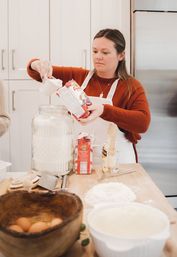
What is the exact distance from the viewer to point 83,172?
1.36 m

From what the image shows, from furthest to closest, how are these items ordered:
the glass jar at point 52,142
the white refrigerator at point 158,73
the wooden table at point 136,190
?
the white refrigerator at point 158,73, the glass jar at point 52,142, the wooden table at point 136,190

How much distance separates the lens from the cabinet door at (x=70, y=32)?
96.8 inches

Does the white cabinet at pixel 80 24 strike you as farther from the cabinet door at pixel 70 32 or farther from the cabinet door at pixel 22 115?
the cabinet door at pixel 22 115

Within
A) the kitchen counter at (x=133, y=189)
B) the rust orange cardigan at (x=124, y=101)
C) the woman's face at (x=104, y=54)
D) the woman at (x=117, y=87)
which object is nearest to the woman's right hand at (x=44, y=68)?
the woman at (x=117, y=87)

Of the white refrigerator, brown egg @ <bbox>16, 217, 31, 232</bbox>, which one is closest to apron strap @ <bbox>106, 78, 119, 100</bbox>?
the white refrigerator

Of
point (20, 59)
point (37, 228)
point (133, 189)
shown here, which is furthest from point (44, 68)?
point (37, 228)

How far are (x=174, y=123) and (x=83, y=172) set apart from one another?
1.31 metres

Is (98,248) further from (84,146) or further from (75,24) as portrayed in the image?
(75,24)

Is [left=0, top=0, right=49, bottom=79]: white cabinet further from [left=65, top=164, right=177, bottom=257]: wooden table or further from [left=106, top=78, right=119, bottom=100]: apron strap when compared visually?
[left=65, top=164, right=177, bottom=257]: wooden table

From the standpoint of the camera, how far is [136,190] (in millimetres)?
1165

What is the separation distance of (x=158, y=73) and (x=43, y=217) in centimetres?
183

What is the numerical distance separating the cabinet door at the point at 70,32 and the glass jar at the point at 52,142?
1.25 metres

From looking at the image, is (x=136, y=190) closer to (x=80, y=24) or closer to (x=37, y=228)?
(x=37, y=228)

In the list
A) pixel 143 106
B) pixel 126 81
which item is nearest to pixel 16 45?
pixel 126 81
